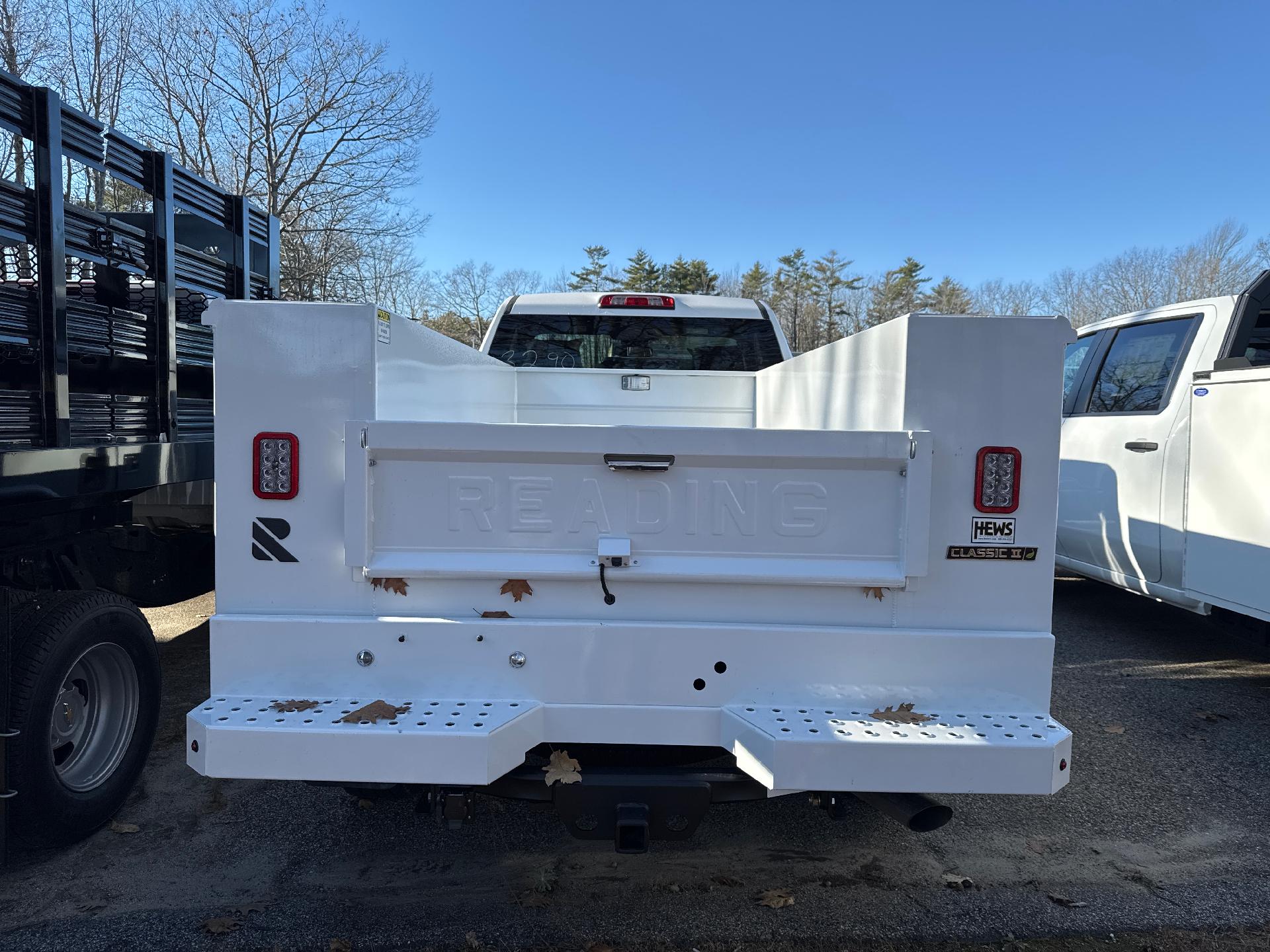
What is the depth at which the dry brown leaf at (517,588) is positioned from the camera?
2.34 metres

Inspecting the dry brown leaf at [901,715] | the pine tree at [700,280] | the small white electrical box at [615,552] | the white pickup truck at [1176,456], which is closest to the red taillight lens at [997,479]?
the dry brown leaf at [901,715]

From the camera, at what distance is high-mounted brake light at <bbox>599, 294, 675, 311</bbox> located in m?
5.61

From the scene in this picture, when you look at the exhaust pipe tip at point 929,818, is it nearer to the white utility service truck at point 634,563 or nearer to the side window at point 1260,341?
the white utility service truck at point 634,563

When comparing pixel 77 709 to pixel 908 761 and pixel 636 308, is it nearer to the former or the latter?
pixel 908 761

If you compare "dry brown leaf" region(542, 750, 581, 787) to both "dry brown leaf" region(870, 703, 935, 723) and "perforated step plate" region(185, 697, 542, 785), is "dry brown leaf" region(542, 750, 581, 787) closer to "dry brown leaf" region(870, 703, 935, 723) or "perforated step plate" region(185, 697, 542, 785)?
"perforated step plate" region(185, 697, 542, 785)

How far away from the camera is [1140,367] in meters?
5.29

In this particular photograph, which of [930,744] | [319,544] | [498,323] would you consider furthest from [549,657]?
[498,323]

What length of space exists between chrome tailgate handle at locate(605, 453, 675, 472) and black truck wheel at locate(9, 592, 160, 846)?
2.06m

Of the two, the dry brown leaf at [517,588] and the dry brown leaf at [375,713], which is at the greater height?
the dry brown leaf at [517,588]

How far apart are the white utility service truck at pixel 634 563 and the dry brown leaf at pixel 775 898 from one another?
56 centimetres

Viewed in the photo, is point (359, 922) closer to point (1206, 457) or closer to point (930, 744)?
point (930, 744)

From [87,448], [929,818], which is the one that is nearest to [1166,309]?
[929,818]

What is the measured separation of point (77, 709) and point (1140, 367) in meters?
6.29

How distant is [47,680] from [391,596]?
132cm
